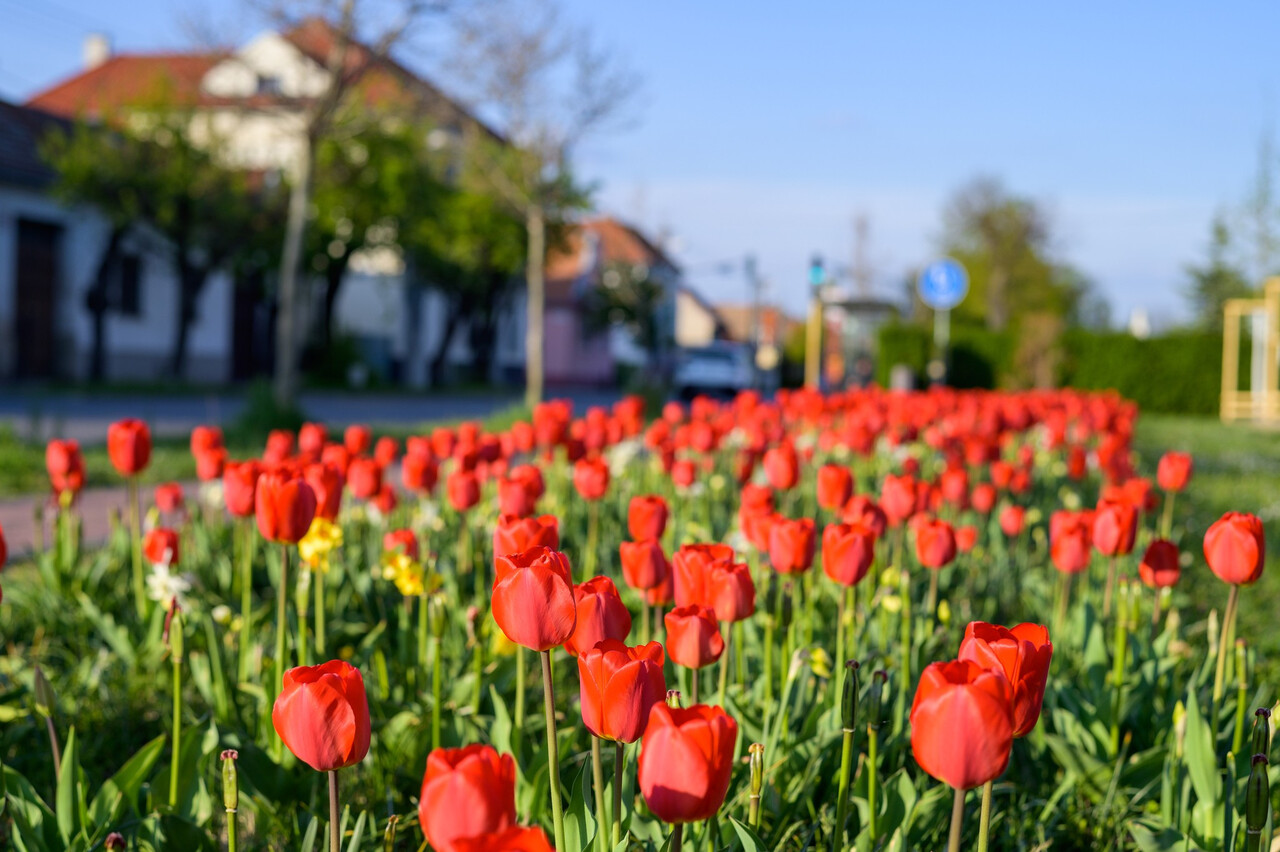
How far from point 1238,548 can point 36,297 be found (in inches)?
1051

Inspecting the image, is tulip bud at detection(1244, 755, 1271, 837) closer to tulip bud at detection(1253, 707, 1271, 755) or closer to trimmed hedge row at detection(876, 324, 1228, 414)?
tulip bud at detection(1253, 707, 1271, 755)

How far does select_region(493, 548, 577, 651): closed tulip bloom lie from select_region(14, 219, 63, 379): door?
85.9 feet

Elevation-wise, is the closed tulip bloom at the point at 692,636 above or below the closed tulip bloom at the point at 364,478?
below

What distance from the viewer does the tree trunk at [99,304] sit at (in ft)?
84.4

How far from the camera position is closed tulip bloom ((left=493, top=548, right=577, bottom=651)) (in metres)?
1.51

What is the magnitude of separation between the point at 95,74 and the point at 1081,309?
194 feet

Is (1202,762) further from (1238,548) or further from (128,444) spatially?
(128,444)

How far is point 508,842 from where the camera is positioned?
3.34ft

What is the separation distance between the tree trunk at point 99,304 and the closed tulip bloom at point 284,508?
84.2 feet

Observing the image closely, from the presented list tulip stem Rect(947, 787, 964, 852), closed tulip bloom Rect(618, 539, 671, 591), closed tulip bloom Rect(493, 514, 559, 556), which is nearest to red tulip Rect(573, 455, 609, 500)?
closed tulip bloom Rect(618, 539, 671, 591)

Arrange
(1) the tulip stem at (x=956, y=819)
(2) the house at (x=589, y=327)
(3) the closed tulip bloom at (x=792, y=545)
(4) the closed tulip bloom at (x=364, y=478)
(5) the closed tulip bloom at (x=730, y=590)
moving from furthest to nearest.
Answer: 1. (2) the house at (x=589, y=327)
2. (4) the closed tulip bloom at (x=364, y=478)
3. (3) the closed tulip bloom at (x=792, y=545)
4. (5) the closed tulip bloom at (x=730, y=590)
5. (1) the tulip stem at (x=956, y=819)

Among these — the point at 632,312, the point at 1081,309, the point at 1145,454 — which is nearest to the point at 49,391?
the point at 1145,454

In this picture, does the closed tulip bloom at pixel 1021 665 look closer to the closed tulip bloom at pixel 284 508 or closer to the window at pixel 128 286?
the closed tulip bloom at pixel 284 508

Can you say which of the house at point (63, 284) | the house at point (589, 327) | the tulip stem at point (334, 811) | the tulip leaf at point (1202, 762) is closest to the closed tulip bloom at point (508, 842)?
the tulip stem at point (334, 811)
